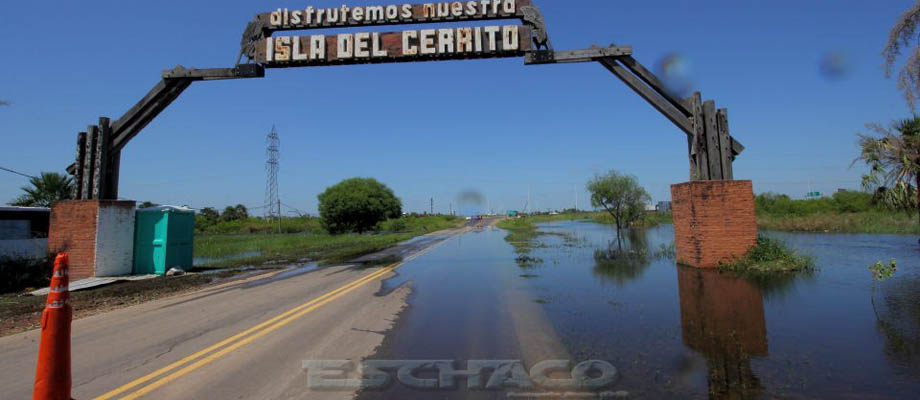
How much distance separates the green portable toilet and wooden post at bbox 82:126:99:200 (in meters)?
1.45

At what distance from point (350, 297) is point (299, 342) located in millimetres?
3296

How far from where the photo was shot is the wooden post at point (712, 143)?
36.7 ft

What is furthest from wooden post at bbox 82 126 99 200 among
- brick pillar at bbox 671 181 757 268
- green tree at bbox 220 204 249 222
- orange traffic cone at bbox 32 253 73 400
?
green tree at bbox 220 204 249 222

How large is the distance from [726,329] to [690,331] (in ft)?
1.59

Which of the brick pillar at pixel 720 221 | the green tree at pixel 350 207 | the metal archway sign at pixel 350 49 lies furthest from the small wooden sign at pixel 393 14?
the green tree at pixel 350 207

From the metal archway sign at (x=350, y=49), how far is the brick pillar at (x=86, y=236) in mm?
681

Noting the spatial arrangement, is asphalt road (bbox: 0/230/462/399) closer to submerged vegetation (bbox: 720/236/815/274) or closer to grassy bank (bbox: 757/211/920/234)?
submerged vegetation (bbox: 720/236/815/274)

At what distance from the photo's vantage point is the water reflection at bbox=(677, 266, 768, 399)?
3777mm

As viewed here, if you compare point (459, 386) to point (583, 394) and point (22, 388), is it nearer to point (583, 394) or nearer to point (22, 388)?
point (583, 394)

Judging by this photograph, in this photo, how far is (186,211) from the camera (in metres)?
14.8

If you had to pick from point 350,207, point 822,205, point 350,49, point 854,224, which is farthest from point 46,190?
point 822,205

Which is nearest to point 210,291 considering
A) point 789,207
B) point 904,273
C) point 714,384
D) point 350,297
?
point 350,297

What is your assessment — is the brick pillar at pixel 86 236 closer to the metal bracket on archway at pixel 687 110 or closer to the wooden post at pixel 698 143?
the metal bracket on archway at pixel 687 110

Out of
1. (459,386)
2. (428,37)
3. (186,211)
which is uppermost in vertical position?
(428,37)
